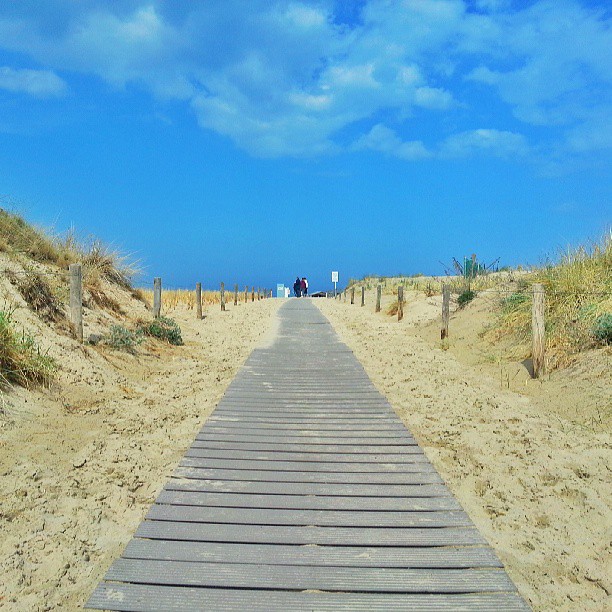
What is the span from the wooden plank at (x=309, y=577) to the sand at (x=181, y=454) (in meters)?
0.20

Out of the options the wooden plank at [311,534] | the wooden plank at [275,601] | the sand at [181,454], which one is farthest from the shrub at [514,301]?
the wooden plank at [275,601]

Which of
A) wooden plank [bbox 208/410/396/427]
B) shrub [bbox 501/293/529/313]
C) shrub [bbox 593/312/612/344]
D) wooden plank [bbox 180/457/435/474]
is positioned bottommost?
wooden plank [bbox 180/457/435/474]

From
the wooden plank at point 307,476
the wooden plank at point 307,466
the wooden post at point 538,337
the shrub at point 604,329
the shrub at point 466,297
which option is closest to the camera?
the wooden plank at point 307,476

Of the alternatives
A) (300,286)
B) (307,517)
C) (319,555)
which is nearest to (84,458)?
(307,517)

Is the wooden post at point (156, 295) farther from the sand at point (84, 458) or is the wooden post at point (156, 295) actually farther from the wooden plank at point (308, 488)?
the wooden plank at point (308, 488)

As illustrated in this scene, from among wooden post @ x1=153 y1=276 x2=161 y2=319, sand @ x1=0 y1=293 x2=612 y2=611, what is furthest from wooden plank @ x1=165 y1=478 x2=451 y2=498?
wooden post @ x1=153 y1=276 x2=161 y2=319

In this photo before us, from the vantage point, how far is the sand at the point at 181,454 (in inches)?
120

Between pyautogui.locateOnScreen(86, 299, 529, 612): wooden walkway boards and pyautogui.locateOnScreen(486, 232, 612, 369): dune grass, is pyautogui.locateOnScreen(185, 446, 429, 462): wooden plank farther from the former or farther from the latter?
pyautogui.locateOnScreen(486, 232, 612, 369): dune grass

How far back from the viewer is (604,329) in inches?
290

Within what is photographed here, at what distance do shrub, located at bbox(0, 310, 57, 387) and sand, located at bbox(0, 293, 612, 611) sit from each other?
210 mm

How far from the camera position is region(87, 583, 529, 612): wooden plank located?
8.60 ft

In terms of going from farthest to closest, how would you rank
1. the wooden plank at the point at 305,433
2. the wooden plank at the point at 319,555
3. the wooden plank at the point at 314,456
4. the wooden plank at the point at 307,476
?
the wooden plank at the point at 305,433 < the wooden plank at the point at 314,456 < the wooden plank at the point at 307,476 < the wooden plank at the point at 319,555

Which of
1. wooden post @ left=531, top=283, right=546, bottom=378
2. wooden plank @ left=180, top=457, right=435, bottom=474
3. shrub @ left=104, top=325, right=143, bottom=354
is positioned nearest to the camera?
wooden plank @ left=180, top=457, right=435, bottom=474

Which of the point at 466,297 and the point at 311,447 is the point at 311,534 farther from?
the point at 466,297
